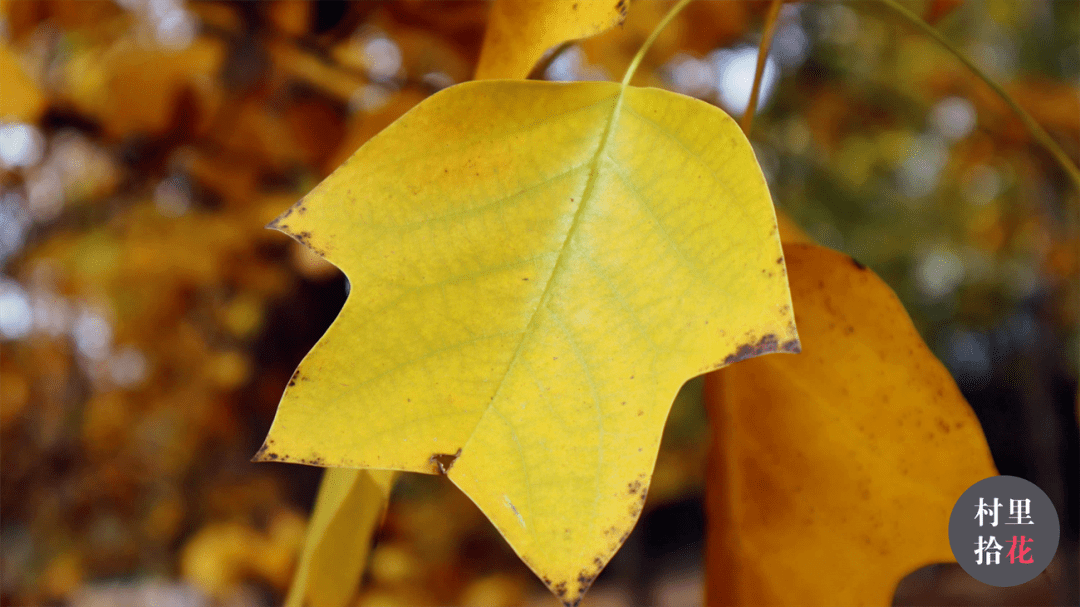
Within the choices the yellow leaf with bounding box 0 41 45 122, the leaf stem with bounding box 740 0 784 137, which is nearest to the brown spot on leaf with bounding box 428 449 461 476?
the leaf stem with bounding box 740 0 784 137

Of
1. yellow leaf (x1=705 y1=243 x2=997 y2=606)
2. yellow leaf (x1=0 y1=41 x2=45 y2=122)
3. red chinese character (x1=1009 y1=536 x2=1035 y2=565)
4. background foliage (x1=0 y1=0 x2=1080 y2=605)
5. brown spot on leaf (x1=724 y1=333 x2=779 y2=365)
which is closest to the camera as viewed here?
brown spot on leaf (x1=724 y1=333 x2=779 y2=365)

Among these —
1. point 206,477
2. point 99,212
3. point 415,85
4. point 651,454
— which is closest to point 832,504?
point 651,454

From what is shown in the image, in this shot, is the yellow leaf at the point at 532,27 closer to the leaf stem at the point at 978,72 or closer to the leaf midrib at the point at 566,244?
the leaf midrib at the point at 566,244

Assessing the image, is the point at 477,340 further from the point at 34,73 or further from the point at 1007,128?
the point at 1007,128

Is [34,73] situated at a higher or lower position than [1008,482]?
lower

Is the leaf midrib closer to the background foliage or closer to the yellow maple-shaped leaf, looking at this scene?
the yellow maple-shaped leaf

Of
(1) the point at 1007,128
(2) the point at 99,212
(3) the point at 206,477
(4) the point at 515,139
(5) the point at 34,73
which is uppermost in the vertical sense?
(1) the point at 1007,128
